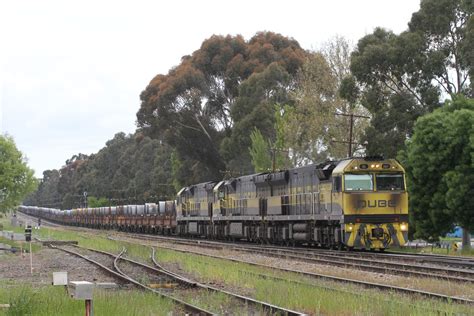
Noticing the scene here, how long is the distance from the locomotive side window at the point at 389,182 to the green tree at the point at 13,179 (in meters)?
44.8

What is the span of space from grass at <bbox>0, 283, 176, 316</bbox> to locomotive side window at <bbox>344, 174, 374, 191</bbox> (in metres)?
13.4

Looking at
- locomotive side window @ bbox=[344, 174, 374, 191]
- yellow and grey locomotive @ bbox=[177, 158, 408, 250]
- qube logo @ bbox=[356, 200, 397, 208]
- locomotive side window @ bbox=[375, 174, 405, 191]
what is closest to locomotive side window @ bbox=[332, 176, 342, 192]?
yellow and grey locomotive @ bbox=[177, 158, 408, 250]

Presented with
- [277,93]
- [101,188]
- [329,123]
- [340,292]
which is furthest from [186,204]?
[101,188]

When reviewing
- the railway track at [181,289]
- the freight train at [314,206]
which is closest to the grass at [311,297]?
the railway track at [181,289]

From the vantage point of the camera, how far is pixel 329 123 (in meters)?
56.1

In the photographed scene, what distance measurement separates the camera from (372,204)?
2712 cm

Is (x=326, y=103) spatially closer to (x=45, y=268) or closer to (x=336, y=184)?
(x=336, y=184)

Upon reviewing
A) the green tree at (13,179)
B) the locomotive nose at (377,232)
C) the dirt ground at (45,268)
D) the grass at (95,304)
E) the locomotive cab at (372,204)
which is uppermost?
the green tree at (13,179)

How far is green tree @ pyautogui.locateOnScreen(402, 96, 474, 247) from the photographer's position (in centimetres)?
3256

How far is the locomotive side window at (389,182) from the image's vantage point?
27516 millimetres

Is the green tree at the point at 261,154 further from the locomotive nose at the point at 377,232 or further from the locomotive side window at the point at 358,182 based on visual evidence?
the locomotive nose at the point at 377,232

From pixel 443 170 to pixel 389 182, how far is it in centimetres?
787

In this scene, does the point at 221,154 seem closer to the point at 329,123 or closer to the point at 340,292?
the point at 329,123

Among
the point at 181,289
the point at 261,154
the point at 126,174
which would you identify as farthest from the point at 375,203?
the point at 126,174
